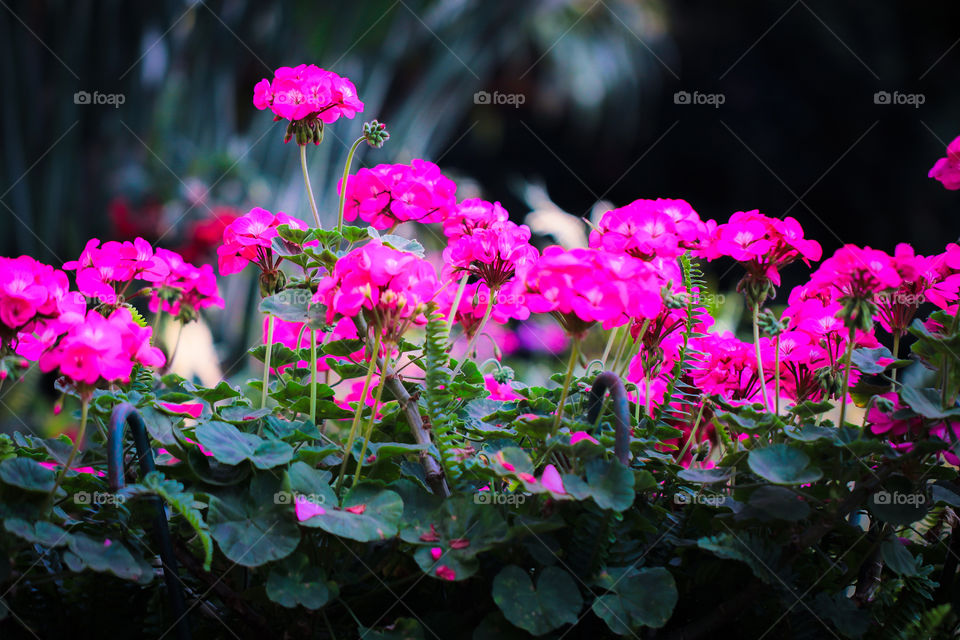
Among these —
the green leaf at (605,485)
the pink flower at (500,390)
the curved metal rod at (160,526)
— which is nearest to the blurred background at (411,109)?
the pink flower at (500,390)

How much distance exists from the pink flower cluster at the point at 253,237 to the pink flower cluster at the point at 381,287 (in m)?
0.13

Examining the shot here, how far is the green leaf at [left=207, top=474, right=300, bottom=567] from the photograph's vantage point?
0.57 m

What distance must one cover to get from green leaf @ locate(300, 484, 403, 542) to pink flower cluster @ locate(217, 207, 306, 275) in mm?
262

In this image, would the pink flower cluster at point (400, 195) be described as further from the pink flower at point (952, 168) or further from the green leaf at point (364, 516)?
the pink flower at point (952, 168)

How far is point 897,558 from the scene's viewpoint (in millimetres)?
651

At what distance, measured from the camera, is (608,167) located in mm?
7453

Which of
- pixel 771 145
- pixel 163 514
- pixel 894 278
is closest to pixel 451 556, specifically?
pixel 163 514

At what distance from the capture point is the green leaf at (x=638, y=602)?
58 cm

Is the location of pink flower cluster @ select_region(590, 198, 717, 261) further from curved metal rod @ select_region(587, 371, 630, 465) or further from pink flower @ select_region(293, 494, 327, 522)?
pink flower @ select_region(293, 494, 327, 522)

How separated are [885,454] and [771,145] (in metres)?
6.18

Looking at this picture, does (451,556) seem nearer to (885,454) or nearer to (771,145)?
(885,454)

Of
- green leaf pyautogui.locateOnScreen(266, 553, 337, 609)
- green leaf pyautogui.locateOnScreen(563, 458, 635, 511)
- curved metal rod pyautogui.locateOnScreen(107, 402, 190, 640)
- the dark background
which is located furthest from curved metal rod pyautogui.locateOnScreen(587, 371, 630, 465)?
the dark background

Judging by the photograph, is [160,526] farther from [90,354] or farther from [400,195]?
[400,195]

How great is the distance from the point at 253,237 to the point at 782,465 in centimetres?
51
